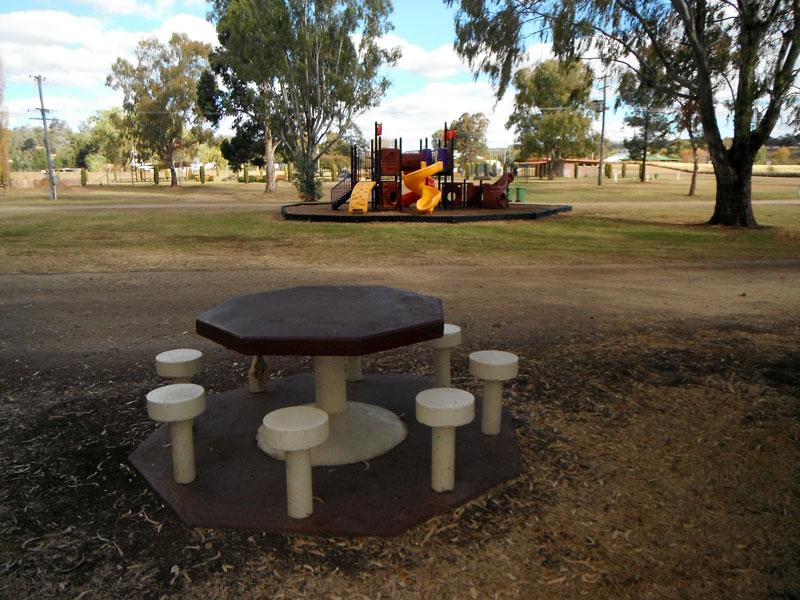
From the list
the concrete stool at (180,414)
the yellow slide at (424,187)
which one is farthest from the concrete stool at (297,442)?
Result: the yellow slide at (424,187)

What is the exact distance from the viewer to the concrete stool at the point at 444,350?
4.18 m

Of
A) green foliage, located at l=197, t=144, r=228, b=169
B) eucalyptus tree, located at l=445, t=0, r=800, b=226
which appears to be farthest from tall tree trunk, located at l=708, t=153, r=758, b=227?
green foliage, located at l=197, t=144, r=228, b=169

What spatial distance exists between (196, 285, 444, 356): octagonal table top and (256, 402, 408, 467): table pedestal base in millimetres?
681

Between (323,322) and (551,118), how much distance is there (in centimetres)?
6889

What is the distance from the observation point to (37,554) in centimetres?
265

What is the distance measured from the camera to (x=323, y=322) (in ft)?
10.8

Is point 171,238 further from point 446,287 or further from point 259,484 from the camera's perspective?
point 259,484

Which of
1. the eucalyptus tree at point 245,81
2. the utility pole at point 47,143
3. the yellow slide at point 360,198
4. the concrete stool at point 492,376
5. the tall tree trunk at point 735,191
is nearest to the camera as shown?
the concrete stool at point 492,376

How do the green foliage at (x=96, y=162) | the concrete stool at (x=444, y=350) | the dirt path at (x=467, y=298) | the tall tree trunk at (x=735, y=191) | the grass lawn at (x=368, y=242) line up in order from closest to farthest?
the concrete stool at (x=444, y=350), the dirt path at (x=467, y=298), the grass lawn at (x=368, y=242), the tall tree trunk at (x=735, y=191), the green foliage at (x=96, y=162)

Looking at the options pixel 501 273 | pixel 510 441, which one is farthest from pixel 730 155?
pixel 510 441

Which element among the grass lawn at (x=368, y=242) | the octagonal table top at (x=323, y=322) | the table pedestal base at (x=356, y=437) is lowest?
the table pedestal base at (x=356, y=437)

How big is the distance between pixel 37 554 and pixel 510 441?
2462 mm

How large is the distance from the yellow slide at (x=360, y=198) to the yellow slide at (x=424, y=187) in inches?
52.8

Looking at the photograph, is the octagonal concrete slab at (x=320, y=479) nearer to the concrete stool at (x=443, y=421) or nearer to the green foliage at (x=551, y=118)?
the concrete stool at (x=443, y=421)
